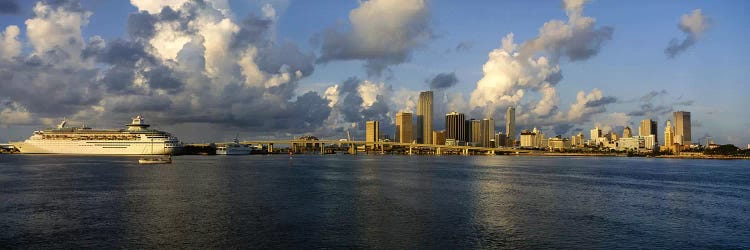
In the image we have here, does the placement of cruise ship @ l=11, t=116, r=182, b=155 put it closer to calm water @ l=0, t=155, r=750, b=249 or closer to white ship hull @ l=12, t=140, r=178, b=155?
white ship hull @ l=12, t=140, r=178, b=155

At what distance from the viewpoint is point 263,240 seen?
2867 centimetres

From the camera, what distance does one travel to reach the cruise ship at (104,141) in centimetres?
17150

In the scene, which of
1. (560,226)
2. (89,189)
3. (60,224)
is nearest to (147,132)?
(89,189)

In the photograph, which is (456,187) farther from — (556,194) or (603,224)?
(603,224)

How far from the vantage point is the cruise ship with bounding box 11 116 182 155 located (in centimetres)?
17150

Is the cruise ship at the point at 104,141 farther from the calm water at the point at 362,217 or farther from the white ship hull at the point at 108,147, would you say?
the calm water at the point at 362,217

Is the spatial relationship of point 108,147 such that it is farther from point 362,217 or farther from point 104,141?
point 362,217

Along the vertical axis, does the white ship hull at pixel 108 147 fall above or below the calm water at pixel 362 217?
above

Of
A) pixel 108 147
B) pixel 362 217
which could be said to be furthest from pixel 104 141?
pixel 362 217

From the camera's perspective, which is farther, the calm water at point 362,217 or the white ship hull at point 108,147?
the white ship hull at point 108,147

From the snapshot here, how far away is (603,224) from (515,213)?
657cm

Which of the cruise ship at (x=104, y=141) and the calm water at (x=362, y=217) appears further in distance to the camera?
the cruise ship at (x=104, y=141)

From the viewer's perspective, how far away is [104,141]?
563 feet

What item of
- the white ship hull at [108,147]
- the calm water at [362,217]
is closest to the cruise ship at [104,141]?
the white ship hull at [108,147]
